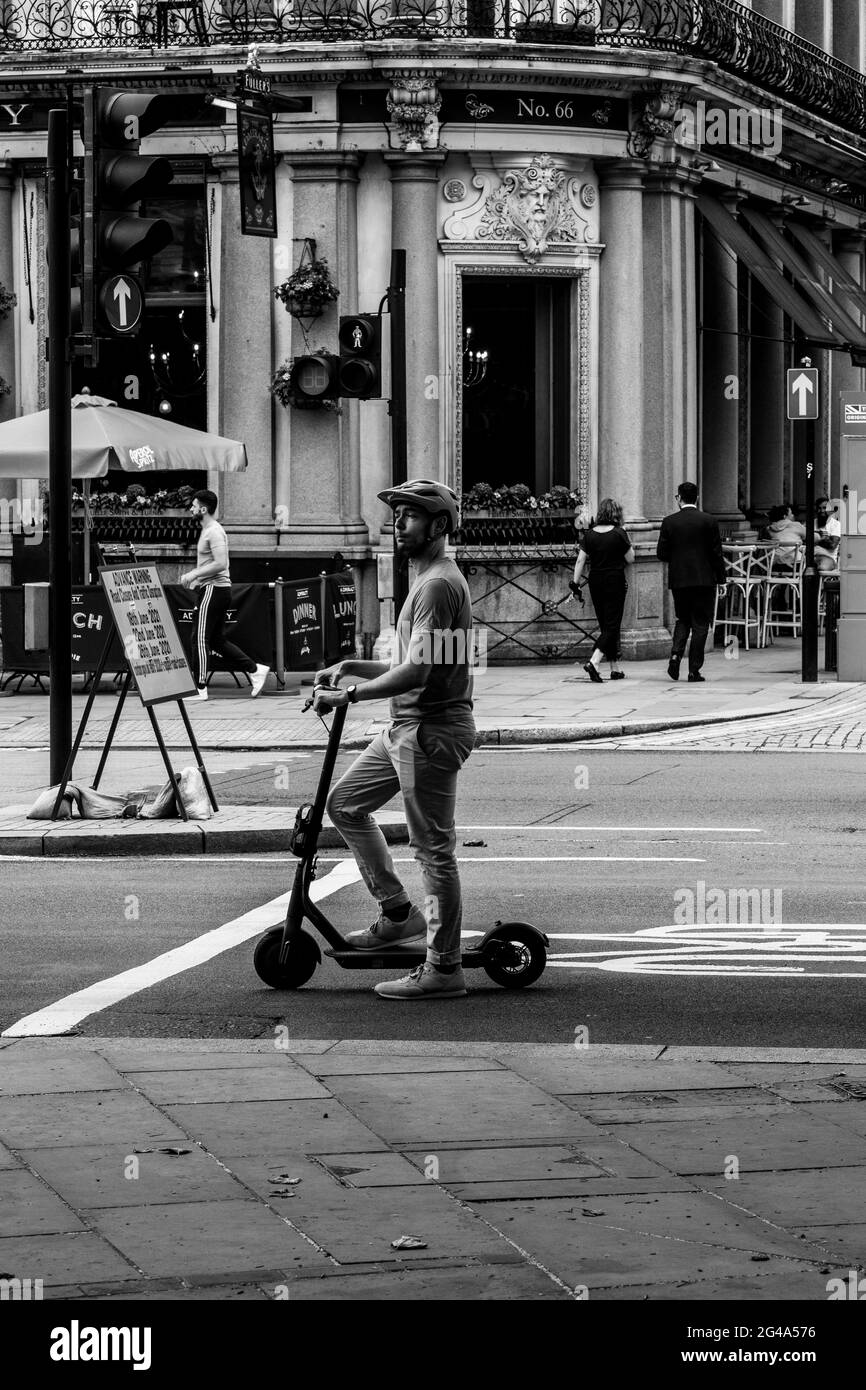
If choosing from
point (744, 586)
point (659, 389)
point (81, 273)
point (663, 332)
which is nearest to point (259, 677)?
point (659, 389)

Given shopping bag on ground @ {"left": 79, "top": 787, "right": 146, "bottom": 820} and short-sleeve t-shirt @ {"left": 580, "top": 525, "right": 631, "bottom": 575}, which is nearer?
shopping bag on ground @ {"left": 79, "top": 787, "right": 146, "bottom": 820}

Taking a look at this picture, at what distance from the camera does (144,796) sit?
1341cm

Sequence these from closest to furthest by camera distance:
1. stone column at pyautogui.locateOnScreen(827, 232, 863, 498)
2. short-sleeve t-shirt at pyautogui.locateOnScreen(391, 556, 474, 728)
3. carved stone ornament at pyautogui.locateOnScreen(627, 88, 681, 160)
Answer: short-sleeve t-shirt at pyautogui.locateOnScreen(391, 556, 474, 728)
carved stone ornament at pyautogui.locateOnScreen(627, 88, 681, 160)
stone column at pyautogui.locateOnScreen(827, 232, 863, 498)

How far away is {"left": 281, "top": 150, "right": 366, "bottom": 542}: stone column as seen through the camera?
2427cm

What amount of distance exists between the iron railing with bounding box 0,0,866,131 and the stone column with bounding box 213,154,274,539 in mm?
1493

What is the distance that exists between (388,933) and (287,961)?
0.45 meters

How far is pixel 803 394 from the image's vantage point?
73.3 ft

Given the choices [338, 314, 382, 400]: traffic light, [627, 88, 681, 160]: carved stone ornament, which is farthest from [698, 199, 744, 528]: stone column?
[338, 314, 382, 400]: traffic light

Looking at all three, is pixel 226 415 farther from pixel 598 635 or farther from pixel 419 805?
pixel 419 805

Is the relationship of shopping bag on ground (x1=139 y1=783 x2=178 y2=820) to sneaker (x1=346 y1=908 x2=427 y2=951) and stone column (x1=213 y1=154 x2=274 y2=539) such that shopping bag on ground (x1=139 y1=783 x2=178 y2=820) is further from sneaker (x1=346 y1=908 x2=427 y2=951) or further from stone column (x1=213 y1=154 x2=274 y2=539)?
stone column (x1=213 y1=154 x2=274 y2=539)

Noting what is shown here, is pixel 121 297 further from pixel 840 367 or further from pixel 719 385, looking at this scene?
pixel 840 367

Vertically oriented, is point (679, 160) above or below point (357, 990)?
above

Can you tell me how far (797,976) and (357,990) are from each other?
5.84ft
